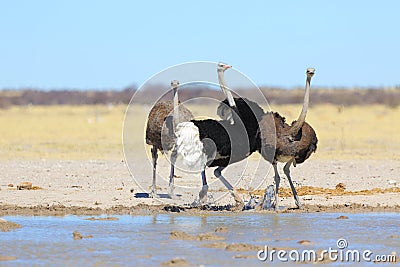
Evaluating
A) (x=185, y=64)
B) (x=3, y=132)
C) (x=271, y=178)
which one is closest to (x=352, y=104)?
(x=3, y=132)

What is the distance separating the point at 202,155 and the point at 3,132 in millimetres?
18741

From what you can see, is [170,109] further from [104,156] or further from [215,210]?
[104,156]

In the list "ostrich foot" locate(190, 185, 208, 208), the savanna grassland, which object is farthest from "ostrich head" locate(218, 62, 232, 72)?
"ostrich foot" locate(190, 185, 208, 208)

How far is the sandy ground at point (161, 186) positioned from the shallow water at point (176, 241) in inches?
29.1

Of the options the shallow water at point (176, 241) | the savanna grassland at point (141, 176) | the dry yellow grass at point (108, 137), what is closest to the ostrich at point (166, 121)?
the savanna grassland at point (141, 176)

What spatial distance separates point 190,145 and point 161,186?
10.7ft

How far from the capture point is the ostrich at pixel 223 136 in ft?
35.2

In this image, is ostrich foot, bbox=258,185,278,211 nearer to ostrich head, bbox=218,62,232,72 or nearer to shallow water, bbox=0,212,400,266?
shallow water, bbox=0,212,400,266

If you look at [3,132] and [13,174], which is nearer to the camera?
[13,174]

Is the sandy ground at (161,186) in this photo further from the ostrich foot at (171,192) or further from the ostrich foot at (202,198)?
the ostrich foot at (202,198)

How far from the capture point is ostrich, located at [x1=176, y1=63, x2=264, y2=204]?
35.2ft

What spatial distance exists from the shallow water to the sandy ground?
0.74 m

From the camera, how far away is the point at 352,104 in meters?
50.5

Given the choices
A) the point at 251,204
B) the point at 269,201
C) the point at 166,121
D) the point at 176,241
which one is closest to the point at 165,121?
the point at 166,121
